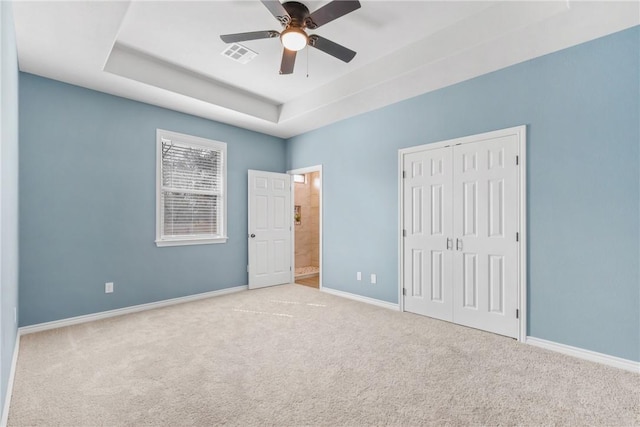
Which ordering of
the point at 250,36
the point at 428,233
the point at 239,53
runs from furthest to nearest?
1. the point at 428,233
2. the point at 239,53
3. the point at 250,36

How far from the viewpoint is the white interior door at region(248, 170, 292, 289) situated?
17.4 feet

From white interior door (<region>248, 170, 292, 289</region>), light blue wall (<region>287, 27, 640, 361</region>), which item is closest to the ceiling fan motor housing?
light blue wall (<region>287, 27, 640, 361</region>)

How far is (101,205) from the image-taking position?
3781mm

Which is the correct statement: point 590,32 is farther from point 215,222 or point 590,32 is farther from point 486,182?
point 215,222

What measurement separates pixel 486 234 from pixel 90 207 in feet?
14.9

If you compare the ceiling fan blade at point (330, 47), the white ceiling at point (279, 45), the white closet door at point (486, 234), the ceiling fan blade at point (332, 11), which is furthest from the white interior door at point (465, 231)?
the ceiling fan blade at point (332, 11)

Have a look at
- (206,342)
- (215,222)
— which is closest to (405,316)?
(206,342)

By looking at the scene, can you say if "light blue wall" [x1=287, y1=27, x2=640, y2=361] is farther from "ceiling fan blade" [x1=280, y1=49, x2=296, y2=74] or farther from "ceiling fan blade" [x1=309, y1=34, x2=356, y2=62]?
"ceiling fan blade" [x1=280, y1=49, x2=296, y2=74]

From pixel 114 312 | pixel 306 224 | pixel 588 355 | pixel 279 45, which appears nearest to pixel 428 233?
pixel 588 355

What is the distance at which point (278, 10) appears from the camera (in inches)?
94.6

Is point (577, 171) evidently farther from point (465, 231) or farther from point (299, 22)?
point (299, 22)

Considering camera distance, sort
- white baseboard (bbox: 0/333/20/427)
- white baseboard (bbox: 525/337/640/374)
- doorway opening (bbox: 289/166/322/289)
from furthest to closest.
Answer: doorway opening (bbox: 289/166/322/289) → white baseboard (bbox: 525/337/640/374) → white baseboard (bbox: 0/333/20/427)

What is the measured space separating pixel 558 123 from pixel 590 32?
743 millimetres

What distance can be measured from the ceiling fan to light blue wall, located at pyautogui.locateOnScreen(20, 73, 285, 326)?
2.19 m
